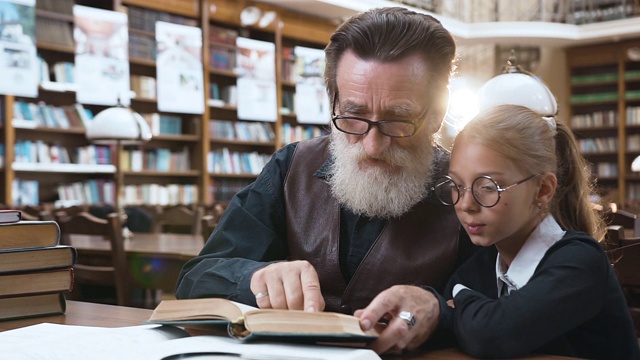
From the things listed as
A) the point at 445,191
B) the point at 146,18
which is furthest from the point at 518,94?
the point at 146,18

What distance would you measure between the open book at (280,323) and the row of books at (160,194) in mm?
7158

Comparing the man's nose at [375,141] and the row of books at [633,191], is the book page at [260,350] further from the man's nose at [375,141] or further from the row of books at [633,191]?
the row of books at [633,191]

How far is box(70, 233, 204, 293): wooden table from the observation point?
3.46 metres

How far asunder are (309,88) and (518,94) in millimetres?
6492

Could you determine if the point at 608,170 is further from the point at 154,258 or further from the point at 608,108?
the point at 154,258

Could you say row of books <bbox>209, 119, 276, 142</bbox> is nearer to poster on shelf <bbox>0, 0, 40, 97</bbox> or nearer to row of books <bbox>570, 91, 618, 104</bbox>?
poster on shelf <bbox>0, 0, 40, 97</bbox>

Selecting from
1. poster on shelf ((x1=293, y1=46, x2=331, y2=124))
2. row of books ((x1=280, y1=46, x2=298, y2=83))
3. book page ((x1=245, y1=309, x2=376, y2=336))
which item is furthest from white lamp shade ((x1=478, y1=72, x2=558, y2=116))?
row of books ((x1=280, y1=46, x2=298, y2=83))

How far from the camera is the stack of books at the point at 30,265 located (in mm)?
1373

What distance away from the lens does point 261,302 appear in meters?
1.28

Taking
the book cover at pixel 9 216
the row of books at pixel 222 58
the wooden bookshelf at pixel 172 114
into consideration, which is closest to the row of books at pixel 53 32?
the wooden bookshelf at pixel 172 114

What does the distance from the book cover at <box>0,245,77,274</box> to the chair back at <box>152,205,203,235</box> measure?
4.01 meters

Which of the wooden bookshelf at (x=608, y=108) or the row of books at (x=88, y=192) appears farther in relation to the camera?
the wooden bookshelf at (x=608, y=108)

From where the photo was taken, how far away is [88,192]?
7.64 metres

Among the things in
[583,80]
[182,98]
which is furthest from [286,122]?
[583,80]
